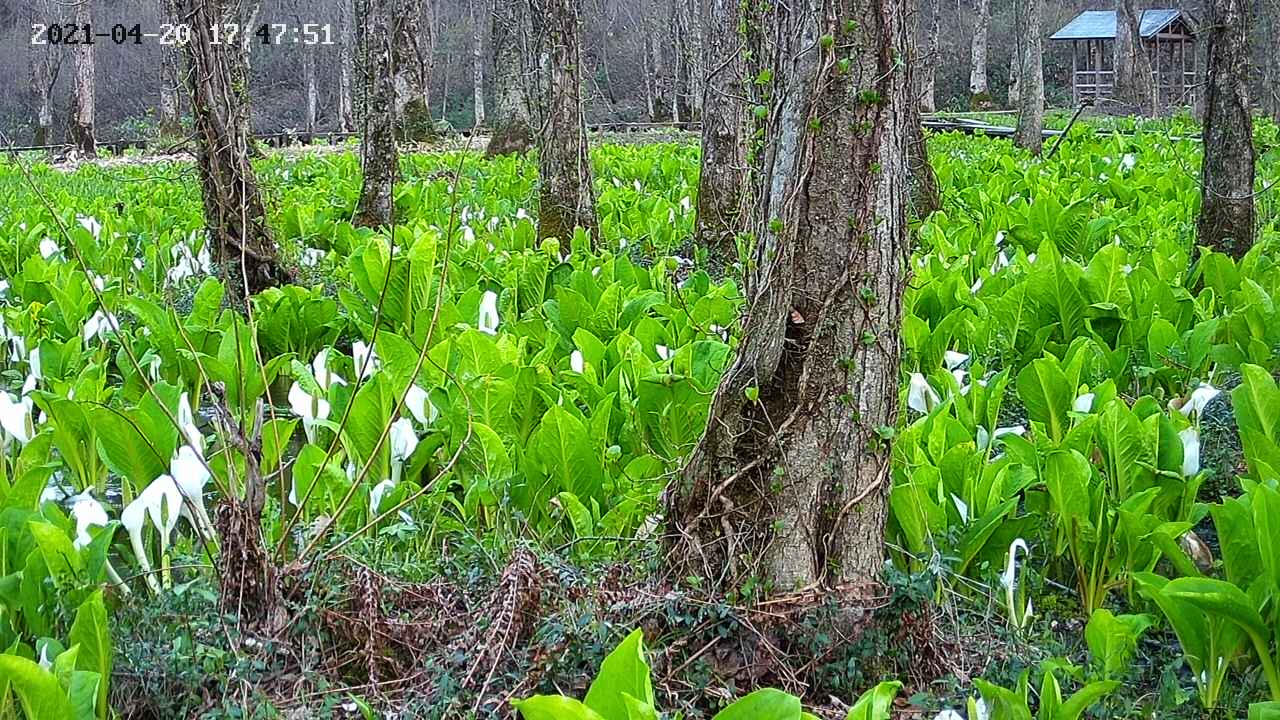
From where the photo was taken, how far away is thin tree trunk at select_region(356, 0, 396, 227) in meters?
9.43

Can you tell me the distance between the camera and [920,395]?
412 cm

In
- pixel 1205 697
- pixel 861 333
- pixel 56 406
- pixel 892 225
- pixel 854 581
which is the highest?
pixel 892 225

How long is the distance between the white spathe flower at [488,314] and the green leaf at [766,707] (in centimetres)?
327

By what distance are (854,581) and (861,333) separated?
56 cm

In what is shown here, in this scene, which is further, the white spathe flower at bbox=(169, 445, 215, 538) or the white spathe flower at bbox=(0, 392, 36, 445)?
the white spathe flower at bbox=(0, 392, 36, 445)

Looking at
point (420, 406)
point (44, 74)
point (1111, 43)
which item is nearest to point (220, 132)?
point (420, 406)

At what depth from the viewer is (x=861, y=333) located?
284 centimetres

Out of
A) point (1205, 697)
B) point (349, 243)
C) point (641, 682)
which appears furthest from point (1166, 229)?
point (641, 682)

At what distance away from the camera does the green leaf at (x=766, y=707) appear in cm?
207

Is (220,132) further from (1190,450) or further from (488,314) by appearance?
(1190,450)

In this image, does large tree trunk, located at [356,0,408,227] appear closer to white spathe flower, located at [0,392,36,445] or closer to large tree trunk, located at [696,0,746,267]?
large tree trunk, located at [696,0,746,267]

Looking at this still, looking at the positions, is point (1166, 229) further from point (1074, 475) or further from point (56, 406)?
point (56, 406)

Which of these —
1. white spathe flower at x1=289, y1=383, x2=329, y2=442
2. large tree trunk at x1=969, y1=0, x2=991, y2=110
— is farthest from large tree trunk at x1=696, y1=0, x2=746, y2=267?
large tree trunk at x1=969, y1=0, x2=991, y2=110

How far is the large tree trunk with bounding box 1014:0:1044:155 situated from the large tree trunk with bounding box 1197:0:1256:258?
746cm
